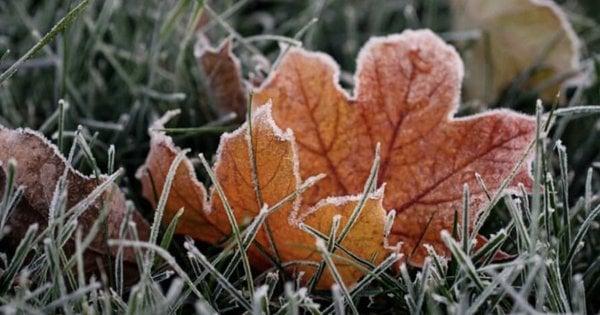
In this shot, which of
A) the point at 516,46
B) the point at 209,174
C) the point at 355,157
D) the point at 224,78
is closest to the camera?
the point at 209,174

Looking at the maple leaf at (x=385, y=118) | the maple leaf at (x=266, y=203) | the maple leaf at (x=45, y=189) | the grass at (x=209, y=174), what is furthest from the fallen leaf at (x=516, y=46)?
the maple leaf at (x=45, y=189)

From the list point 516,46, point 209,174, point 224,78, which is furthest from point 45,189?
point 516,46

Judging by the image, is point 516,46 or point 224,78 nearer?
point 224,78

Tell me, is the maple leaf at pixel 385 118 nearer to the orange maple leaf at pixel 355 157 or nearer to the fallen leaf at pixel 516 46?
the orange maple leaf at pixel 355 157

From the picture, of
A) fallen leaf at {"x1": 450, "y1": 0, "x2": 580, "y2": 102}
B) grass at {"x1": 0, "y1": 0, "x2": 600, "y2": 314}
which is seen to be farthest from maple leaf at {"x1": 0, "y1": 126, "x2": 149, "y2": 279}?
fallen leaf at {"x1": 450, "y1": 0, "x2": 580, "y2": 102}

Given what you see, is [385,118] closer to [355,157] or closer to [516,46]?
[355,157]

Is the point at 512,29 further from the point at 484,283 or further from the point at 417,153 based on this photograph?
the point at 484,283
